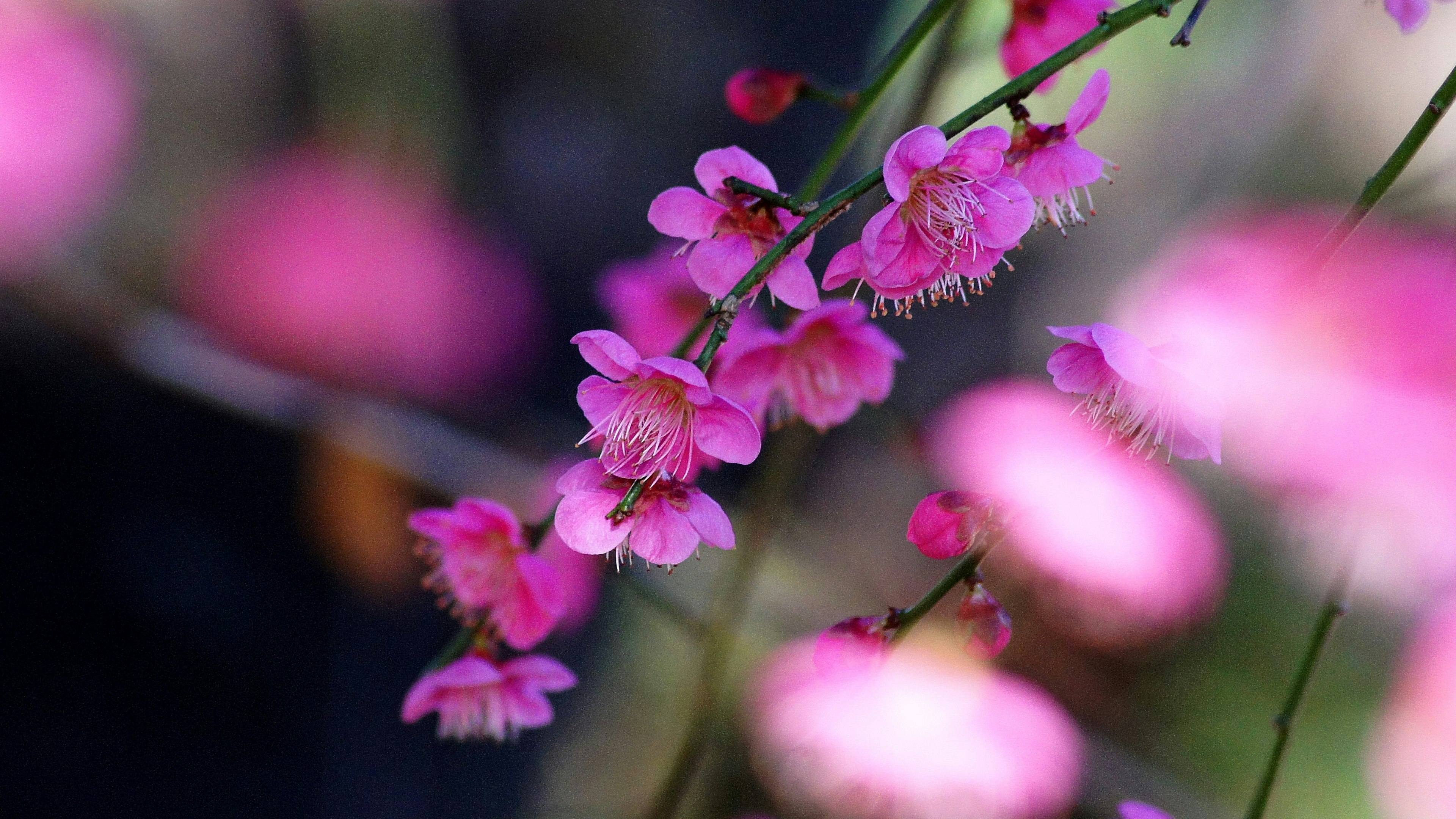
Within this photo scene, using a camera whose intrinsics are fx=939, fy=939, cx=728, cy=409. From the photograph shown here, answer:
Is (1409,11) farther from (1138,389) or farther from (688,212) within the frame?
(688,212)

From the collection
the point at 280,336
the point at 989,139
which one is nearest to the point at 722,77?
the point at 280,336

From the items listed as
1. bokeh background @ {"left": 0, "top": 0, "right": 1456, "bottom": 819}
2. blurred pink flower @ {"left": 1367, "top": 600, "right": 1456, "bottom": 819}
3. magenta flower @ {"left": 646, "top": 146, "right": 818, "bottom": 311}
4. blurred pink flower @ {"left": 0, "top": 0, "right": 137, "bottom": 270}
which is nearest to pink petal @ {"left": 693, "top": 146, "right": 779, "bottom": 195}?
magenta flower @ {"left": 646, "top": 146, "right": 818, "bottom": 311}

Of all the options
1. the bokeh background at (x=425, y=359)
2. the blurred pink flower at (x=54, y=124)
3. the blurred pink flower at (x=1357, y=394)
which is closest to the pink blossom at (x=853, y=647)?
the blurred pink flower at (x=1357, y=394)

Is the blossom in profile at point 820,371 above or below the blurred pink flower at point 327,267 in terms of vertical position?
below

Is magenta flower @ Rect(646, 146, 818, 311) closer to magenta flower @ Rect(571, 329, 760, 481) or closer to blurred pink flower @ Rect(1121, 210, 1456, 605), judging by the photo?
magenta flower @ Rect(571, 329, 760, 481)

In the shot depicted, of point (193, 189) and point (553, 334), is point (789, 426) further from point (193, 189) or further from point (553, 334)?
point (193, 189)

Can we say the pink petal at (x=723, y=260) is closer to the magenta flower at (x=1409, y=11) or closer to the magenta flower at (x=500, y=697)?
the magenta flower at (x=500, y=697)
